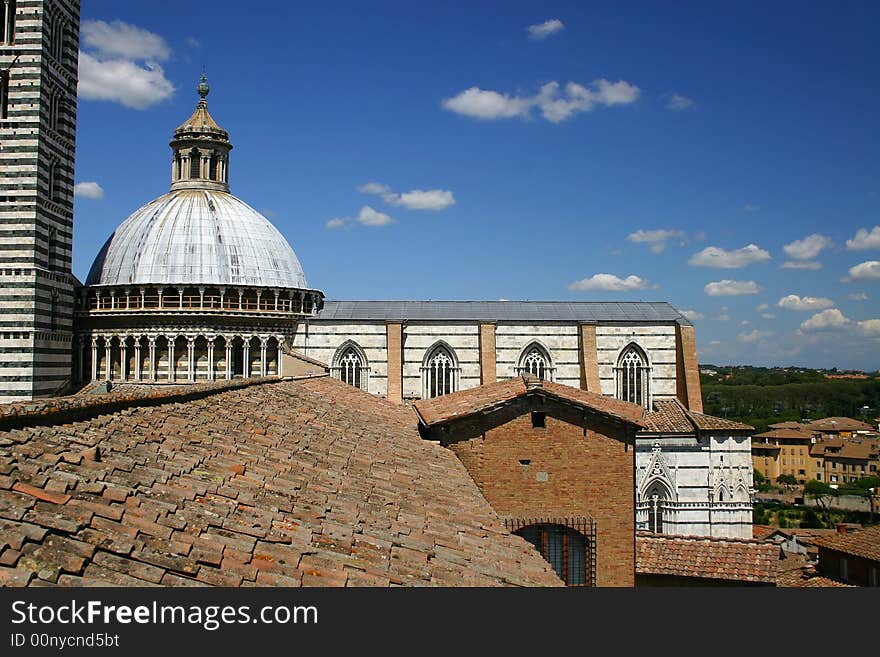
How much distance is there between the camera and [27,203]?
30078 mm

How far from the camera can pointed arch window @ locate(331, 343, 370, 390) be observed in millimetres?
34188

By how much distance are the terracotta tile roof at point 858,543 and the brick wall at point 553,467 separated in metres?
7.74

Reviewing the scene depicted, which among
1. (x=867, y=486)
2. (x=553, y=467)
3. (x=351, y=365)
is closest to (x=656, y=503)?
(x=351, y=365)

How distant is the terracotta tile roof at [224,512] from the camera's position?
4430 mm

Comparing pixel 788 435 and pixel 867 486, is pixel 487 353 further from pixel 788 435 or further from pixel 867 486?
pixel 788 435

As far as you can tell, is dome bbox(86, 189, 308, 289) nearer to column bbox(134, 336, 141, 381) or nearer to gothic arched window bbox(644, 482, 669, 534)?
column bbox(134, 336, 141, 381)

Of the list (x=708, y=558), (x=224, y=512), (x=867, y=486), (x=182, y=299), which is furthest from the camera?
(x=867, y=486)

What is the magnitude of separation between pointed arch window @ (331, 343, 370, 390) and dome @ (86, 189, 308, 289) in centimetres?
499

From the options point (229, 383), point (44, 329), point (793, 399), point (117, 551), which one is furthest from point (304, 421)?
point (793, 399)

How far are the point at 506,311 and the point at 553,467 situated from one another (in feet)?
70.5

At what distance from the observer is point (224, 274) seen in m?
36.0

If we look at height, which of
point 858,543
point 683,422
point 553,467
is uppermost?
point 683,422

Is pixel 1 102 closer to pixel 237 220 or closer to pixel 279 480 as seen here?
pixel 237 220

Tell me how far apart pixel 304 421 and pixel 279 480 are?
4663 millimetres
